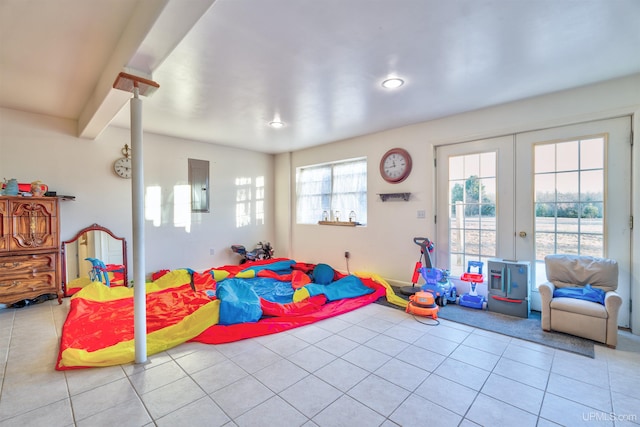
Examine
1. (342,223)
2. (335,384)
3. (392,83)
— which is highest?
(392,83)

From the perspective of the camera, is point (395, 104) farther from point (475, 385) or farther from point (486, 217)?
point (475, 385)

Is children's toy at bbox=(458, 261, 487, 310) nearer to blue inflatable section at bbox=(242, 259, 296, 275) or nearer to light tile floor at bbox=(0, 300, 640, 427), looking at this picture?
light tile floor at bbox=(0, 300, 640, 427)

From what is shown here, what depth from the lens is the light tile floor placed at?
178cm

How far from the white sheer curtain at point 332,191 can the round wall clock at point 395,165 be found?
0.51 metres

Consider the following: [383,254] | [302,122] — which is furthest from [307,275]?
[302,122]

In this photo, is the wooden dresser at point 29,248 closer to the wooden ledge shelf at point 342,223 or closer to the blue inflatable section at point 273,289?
the blue inflatable section at point 273,289

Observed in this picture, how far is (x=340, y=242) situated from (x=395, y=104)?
2.81 m

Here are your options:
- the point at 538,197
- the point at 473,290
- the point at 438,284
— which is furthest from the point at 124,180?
the point at 538,197

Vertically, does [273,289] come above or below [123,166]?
below

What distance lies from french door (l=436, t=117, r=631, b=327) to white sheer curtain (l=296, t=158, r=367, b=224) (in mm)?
1481

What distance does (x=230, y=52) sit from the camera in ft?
7.99

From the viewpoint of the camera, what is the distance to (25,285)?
3691 mm

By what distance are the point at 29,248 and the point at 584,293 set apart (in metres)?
6.46

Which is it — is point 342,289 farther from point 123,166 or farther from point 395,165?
point 123,166
